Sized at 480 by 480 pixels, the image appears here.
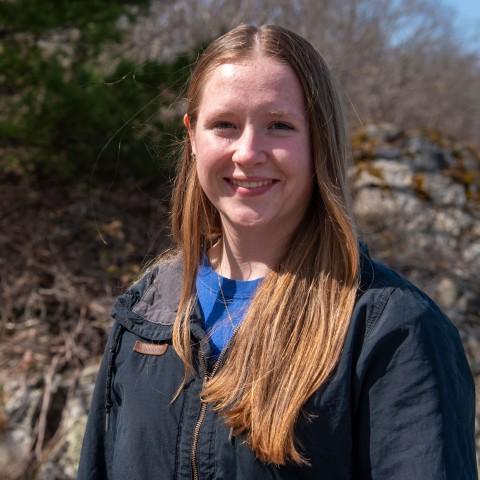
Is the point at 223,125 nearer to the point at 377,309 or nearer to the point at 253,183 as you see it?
the point at 253,183

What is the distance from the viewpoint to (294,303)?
5.71ft

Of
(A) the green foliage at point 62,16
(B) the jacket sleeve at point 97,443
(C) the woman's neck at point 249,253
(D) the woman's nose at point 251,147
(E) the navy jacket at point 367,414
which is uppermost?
(A) the green foliage at point 62,16

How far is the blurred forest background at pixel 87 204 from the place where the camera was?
469 cm

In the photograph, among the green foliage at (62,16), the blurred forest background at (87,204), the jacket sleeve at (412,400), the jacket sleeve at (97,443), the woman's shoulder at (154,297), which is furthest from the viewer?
the green foliage at (62,16)

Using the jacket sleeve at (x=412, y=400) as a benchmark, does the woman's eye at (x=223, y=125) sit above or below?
above

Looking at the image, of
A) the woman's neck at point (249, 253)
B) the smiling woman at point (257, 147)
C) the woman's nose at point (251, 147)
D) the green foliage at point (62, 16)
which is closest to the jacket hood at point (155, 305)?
the woman's neck at point (249, 253)

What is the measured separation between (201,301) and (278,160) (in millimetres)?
448

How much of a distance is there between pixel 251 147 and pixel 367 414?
25.8 inches

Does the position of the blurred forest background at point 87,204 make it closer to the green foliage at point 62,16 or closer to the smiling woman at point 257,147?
the green foliage at point 62,16

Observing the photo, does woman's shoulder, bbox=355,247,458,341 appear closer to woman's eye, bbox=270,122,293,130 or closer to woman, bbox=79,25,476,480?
woman, bbox=79,25,476,480

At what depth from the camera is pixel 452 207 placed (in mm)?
6609

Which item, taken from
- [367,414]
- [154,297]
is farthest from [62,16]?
[367,414]

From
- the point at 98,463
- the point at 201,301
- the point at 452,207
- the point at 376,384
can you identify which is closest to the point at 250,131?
the point at 201,301

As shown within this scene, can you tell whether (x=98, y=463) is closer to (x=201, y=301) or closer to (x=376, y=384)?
(x=201, y=301)
